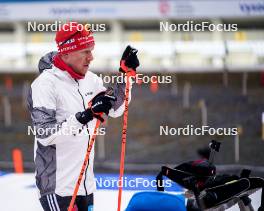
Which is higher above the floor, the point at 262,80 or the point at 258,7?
the point at 258,7

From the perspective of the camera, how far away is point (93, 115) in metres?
2.69

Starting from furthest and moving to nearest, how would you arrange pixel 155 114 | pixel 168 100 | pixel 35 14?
pixel 35 14
pixel 168 100
pixel 155 114

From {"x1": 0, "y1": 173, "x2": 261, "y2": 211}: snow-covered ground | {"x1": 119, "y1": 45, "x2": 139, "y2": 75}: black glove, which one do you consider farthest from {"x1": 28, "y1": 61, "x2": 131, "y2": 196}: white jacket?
{"x1": 0, "y1": 173, "x2": 261, "y2": 211}: snow-covered ground

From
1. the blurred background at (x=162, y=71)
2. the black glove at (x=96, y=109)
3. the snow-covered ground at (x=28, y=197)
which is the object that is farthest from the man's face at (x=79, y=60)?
the blurred background at (x=162, y=71)

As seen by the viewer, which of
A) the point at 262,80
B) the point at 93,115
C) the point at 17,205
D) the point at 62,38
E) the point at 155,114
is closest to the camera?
the point at 93,115

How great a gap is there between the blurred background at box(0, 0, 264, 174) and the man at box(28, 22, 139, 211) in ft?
11.5

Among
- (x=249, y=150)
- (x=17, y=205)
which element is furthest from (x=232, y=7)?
(x=17, y=205)

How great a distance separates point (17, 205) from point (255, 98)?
6.98 m

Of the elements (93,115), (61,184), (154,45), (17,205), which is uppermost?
(154,45)

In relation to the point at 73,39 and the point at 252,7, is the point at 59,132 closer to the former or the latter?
the point at 73,39

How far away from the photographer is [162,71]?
1442 cm

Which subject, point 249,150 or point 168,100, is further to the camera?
point 168,100

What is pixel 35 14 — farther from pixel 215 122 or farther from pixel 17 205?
pixel 17 205

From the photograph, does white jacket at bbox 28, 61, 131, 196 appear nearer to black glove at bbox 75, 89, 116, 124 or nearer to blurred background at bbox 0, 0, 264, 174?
black glove at bbox 75, 89, 116, 124
